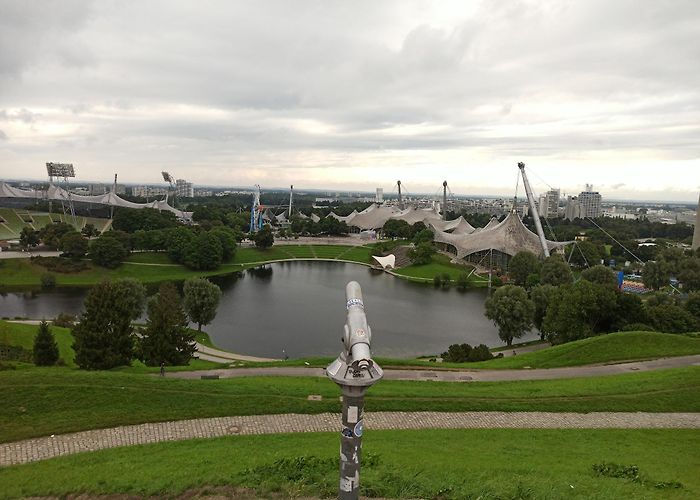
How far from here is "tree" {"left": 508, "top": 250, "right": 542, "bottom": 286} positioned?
2140 inches

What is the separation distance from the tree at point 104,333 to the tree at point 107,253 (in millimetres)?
38961

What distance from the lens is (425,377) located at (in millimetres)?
18422

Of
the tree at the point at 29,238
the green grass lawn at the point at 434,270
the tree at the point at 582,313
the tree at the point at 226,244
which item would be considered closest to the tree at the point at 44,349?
the tree at the point at 582,313

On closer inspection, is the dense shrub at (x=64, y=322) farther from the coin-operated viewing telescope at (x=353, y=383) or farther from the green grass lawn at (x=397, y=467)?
the coin-operated viewing telescope at (x=353, y=383)

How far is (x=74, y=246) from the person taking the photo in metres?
55.0

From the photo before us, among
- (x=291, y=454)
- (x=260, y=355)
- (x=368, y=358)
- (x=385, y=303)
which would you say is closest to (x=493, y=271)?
(x=385, y=303)

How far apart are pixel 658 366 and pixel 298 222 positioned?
81548 millimetres

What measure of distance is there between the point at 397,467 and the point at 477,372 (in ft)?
34.4

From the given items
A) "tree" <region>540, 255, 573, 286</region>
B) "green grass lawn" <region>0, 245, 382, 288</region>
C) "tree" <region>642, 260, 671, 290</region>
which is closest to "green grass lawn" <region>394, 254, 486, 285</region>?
"tree" <region>540, 255, 573, 286</region>

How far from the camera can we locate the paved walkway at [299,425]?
11.2 meters

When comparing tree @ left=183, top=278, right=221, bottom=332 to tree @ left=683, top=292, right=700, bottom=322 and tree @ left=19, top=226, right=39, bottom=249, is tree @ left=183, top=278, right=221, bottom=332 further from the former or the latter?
tree @ left=19, top=226, right=39, bottom=249

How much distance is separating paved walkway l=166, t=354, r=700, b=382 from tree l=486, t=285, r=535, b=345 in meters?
10.2

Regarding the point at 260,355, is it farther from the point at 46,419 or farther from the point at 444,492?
the point at 444,492

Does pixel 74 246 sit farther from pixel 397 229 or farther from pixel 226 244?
pixel 397 229
